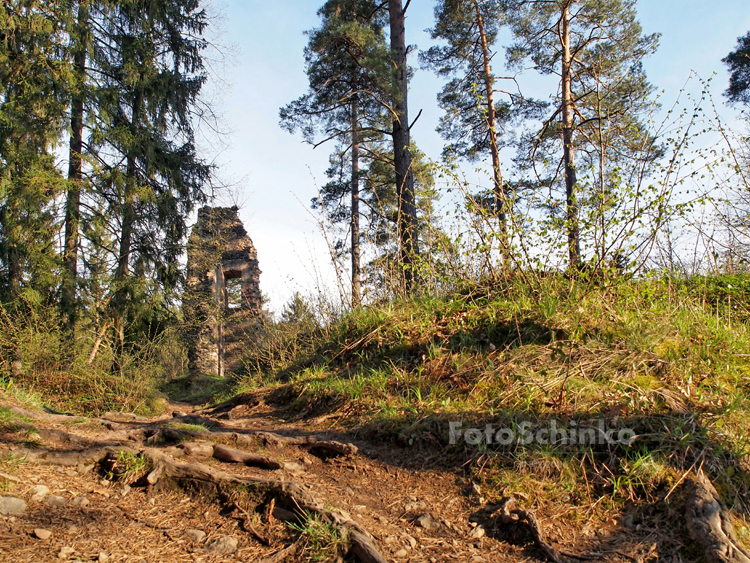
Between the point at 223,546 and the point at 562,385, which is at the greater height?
the point at 562,385

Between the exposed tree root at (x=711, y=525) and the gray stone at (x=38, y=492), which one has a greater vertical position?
the gray stone at (x=38, y=492)

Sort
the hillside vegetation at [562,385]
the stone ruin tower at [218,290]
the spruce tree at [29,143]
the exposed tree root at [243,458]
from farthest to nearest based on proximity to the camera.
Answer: the stone ruin tower at [218,290] < the spruce tree at [29,143] < the exposed tree root at [243,458] < the hillside vegetation at [562,385]

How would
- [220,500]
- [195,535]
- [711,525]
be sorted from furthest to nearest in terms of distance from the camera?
1. [220,500]
2. [195,535]
3. [711,525]

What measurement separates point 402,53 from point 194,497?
9388mm

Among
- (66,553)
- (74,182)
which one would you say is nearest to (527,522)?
(66,553)

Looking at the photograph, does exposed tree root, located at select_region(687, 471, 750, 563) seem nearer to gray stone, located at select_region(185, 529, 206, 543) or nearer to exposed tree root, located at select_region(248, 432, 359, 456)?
exposed tree root, located at select_region(248, 432, 359, 456)

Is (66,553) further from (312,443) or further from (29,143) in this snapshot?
(29,143)

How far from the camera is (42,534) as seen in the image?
6.83 feet

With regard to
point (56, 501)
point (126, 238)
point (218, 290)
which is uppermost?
point (126, 238)

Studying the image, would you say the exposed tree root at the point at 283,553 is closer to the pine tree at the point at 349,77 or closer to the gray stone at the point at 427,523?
the gray stone at the point at 427,523

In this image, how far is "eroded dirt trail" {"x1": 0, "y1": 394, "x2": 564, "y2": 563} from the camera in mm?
2158

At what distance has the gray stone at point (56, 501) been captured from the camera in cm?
239

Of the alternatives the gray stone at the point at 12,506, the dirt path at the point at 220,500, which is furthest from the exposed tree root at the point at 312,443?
the gray stone at the point at 12,506

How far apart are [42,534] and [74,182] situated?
24.5 feet
